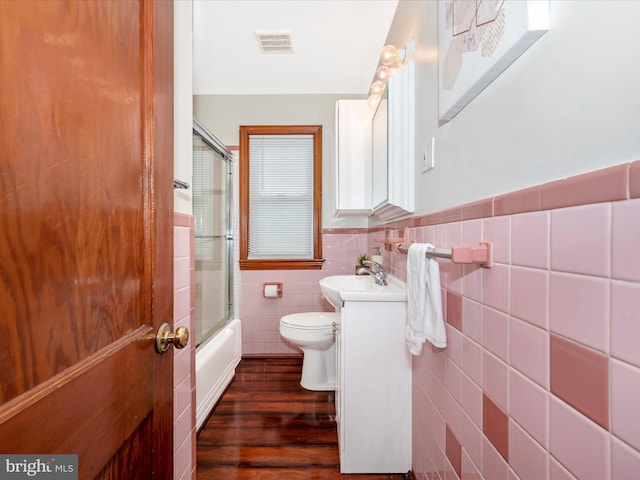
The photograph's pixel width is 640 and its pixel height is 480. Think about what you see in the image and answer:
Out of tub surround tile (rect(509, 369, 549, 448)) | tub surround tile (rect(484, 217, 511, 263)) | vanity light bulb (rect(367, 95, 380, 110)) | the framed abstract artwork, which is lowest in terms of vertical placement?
tub surround tile (rect(509, 369, 549, 448))

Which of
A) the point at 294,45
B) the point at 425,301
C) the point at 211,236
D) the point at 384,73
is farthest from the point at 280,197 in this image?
the point at 425,301

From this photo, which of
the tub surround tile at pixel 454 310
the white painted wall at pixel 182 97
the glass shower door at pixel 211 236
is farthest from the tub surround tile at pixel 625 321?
the glass shower door at pixel 211 236

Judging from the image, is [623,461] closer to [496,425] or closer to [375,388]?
[496,425]

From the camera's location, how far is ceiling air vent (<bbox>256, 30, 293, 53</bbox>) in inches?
79.4

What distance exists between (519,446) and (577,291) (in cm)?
39

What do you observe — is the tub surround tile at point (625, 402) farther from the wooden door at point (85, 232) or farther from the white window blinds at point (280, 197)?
the white window blinds at point (280, 197)

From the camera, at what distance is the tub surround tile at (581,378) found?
1.54ft

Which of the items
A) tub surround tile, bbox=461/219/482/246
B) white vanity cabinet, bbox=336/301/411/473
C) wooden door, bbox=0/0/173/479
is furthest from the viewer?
white vanity cabinet, bbox=336/301/411/473

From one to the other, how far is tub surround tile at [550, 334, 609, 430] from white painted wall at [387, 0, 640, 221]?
306 millimetres

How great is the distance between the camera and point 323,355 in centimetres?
217

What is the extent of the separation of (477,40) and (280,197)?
2177mm

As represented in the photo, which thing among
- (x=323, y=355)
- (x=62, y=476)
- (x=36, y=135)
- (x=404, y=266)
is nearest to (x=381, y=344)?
(x=404, y=266)

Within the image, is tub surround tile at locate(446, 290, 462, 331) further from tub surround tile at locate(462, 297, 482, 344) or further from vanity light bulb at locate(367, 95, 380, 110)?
vanity light bulb at locate(367, 95, 380, 110)

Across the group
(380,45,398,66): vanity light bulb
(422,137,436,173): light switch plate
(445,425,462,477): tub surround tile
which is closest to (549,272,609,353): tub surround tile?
(445,425,462,477): tub surround tile
